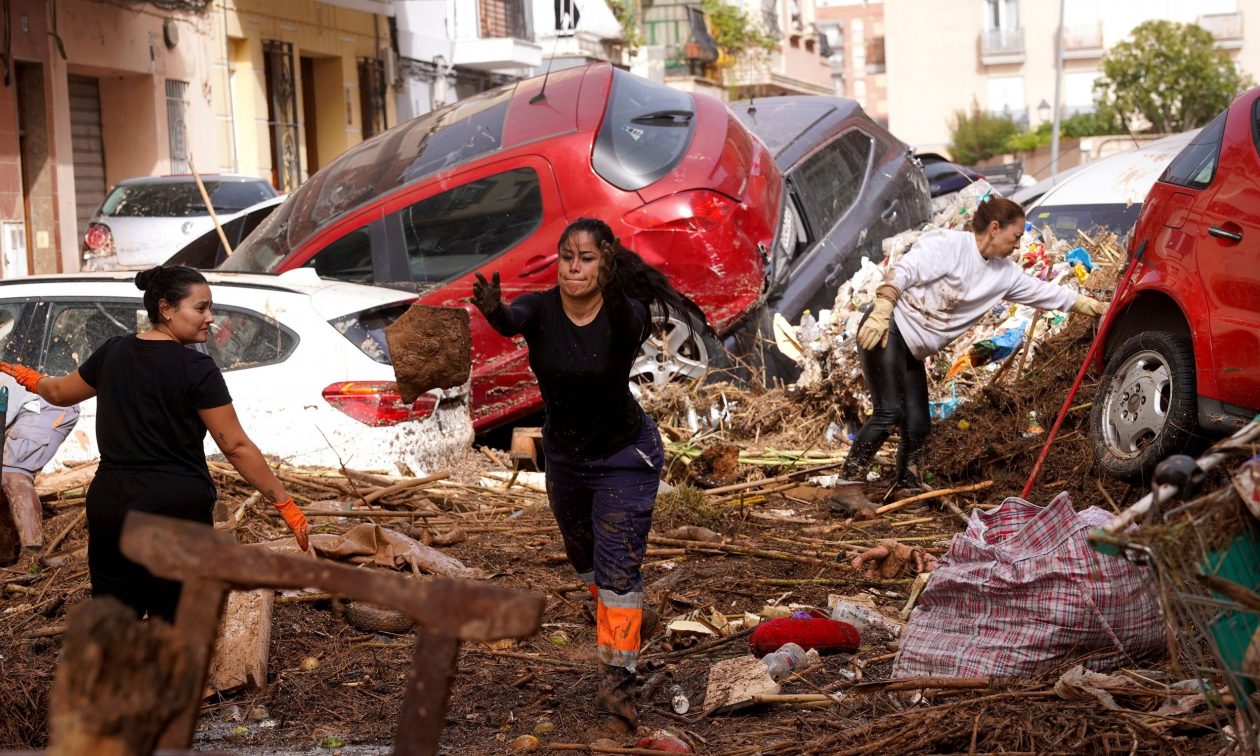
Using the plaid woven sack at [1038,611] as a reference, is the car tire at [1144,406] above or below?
above

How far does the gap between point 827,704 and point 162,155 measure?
1882cm

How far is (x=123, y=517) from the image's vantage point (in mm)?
4512

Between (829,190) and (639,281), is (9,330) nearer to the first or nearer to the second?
(639,281)

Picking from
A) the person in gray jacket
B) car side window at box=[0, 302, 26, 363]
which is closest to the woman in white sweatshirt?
the person in gray jacket

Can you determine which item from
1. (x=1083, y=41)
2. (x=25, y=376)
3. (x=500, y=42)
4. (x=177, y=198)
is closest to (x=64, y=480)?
(x=25, y=376)

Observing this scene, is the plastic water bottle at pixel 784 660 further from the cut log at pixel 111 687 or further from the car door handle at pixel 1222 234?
the cut log at pixel 111 687

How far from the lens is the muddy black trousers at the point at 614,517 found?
4.88 meters

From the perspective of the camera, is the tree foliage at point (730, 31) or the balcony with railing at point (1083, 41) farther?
the balcony with railing at point (1083, 41)

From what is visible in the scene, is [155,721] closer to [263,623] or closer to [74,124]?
[263,623]

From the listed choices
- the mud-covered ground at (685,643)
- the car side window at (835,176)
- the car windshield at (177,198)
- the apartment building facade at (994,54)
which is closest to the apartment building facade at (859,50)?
the apartment building facade at (994,54)

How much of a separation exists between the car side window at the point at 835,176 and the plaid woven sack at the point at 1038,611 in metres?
6.35

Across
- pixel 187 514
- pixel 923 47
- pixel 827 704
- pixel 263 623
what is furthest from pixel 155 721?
pixel 923 47

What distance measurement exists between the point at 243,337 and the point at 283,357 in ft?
0.83

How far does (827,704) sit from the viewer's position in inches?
191
